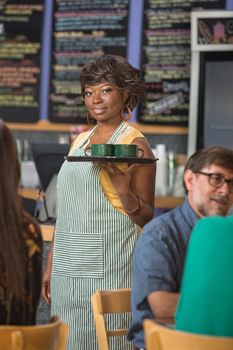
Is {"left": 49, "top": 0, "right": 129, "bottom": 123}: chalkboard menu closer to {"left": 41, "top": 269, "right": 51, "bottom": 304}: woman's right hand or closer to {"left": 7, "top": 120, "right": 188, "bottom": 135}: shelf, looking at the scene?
{"left": 7, "top": 120, "right": 188, "bottom": 135}: shelf

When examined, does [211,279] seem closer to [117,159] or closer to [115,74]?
[117,159]

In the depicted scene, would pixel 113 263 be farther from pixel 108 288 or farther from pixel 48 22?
pixel 48 22

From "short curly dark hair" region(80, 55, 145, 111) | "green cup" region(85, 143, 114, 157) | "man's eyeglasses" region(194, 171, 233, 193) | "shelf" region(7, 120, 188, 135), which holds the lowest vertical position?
"shelf" region(7, 120, 188, 135)

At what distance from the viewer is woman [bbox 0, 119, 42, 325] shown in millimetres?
2109

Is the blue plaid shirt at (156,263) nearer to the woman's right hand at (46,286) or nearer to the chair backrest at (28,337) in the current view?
the chair backrest at (28,337)

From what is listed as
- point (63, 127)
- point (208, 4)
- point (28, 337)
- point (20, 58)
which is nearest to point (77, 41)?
point (20, 58)

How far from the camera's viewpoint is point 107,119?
3.05 meters

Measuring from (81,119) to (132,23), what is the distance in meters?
0.83

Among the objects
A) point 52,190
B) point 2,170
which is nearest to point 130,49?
point 52,190

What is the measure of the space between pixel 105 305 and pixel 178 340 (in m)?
0.64

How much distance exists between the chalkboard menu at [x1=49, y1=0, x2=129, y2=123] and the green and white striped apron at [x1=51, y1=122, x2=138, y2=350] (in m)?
3.64

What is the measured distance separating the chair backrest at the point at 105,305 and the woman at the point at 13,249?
44 cm

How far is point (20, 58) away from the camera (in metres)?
6.77

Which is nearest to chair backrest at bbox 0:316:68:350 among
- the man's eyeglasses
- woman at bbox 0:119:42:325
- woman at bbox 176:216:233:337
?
woman at bbox 0:119:42:325
